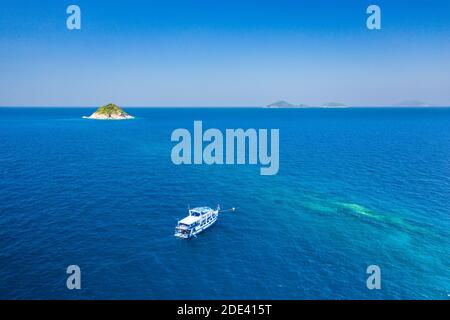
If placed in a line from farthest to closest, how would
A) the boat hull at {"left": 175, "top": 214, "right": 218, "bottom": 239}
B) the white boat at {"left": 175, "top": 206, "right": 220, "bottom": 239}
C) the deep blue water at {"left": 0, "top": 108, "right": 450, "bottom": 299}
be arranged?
the white boat at {"left": 175, "top": 206, "right": 220, "bottom": 239}
the boat hull at {"left": 175, "top": 214, "right": 218, "bottom": 239}
the deep blue water at {"left": 0, "top": 108, "right": 450, "bottom": 299}

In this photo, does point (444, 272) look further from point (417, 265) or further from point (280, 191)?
point (280, 191)

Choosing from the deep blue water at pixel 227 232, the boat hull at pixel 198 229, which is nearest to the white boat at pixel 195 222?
the boat hull at pixel 198 229

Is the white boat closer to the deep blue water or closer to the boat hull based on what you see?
the boat hull

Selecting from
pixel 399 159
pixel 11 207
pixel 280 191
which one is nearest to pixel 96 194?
pixel 11 207

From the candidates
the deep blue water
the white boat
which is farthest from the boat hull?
the deep blue water

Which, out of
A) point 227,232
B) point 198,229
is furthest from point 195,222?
point 227,232

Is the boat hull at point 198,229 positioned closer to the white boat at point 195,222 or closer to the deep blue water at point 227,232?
the white boat at point 195,222
